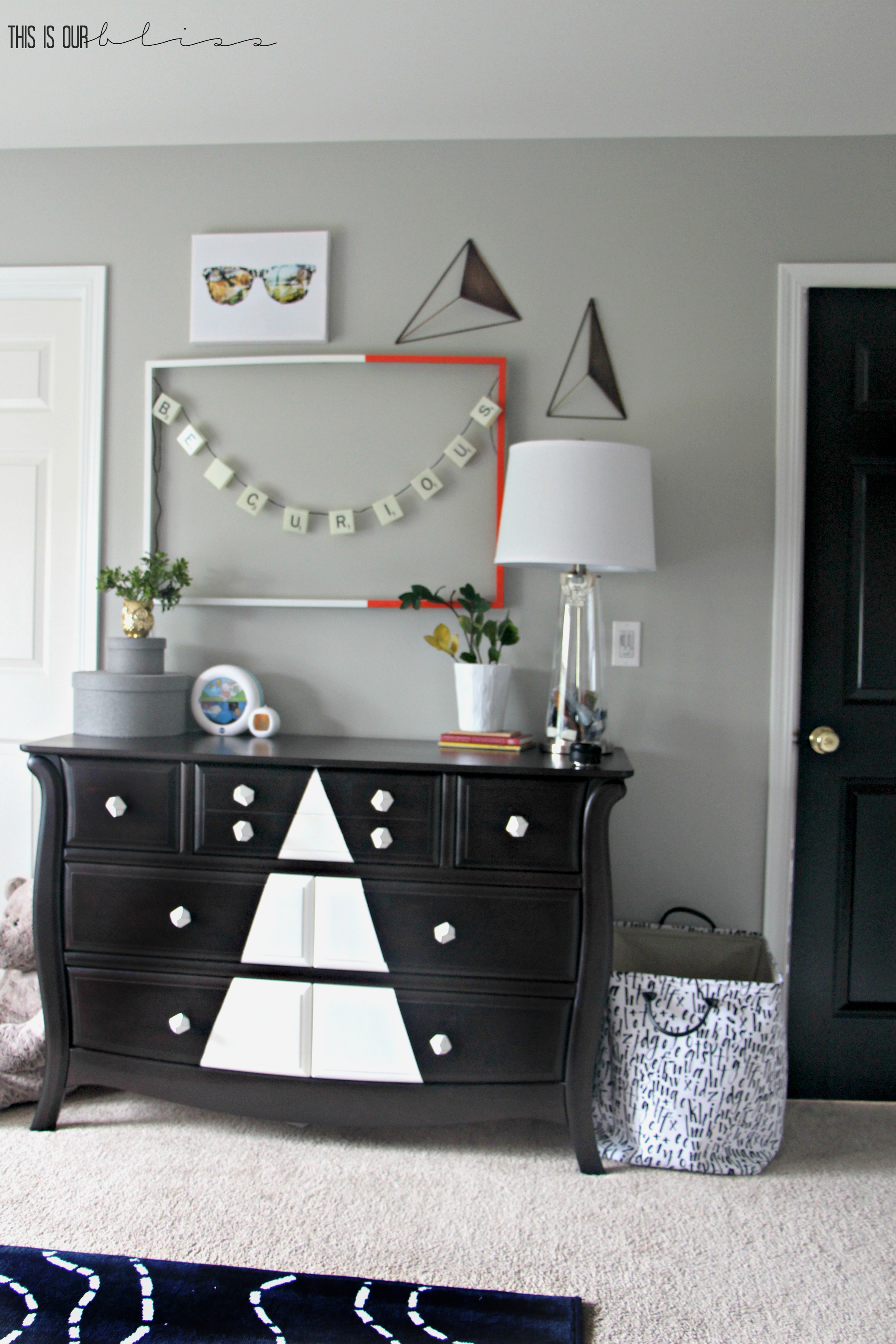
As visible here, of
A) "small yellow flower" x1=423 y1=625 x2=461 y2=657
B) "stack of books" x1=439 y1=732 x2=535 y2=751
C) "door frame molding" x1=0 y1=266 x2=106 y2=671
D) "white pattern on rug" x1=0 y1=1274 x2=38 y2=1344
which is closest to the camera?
"white pattern on rug" x1=0 y1=1274 x2=38 y2=1344

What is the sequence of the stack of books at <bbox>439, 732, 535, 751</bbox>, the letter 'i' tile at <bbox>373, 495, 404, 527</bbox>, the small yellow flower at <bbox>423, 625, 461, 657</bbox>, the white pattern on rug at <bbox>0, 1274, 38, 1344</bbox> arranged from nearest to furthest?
the white pattern on rug at <bbox>0, 1274, 38, 1344</bbox> < the stack of books at <bbox>439, 732, 535, 751</bbox> < the small yellow flower at <bbox>423, 625, 461, 657</bbox> < the letter 'i' tile at <bbox>373, 495, 404, 527</bbox>

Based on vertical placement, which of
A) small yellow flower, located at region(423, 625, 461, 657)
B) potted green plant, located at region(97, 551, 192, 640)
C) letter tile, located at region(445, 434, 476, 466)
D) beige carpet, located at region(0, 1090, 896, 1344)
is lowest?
beige carpet, located at region(0, 1090, 896, 1344)

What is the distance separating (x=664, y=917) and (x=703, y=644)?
70cm

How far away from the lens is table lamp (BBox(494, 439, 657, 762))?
214 centimetres

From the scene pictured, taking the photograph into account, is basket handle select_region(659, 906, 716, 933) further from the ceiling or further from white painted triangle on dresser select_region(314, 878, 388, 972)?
the ceiling

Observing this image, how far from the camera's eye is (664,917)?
243 cm

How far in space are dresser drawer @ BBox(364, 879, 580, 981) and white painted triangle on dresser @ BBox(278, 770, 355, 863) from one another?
112mm

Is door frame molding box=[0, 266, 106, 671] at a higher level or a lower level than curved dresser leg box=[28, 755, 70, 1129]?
higher

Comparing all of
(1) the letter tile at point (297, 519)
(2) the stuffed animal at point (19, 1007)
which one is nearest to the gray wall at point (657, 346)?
(1) the letter tile at point (297, 519)

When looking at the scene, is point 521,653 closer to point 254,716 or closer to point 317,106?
point 254,716

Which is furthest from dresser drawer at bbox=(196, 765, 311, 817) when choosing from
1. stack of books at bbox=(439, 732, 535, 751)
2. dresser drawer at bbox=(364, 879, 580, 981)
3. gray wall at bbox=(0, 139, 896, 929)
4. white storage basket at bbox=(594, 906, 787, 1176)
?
white storage basket at bbox=(594, 906, 787, 1176)

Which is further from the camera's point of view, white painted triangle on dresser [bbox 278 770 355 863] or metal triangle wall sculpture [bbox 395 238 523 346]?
metal triangle wall sculpture [bbox 395 238 523 346]

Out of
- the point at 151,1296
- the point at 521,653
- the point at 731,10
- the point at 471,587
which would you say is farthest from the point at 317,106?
the point at 151,1296

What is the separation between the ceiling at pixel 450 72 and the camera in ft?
6.69
